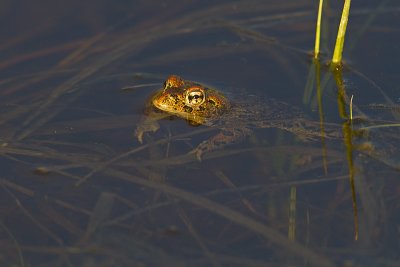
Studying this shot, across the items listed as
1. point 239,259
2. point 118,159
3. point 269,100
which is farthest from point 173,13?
point 239,259

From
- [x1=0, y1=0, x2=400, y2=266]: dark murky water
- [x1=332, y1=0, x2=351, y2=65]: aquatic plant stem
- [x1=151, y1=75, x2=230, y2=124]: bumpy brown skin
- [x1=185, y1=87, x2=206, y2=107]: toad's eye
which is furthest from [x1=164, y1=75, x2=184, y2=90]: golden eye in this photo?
[x1=332, y1=0, x2=351, y2=65]: aquatic plant stem

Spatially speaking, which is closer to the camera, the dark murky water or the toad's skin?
the dark murky water

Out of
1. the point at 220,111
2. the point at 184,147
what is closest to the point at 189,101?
the point at 220,111

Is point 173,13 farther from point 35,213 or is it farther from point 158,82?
point 35,213

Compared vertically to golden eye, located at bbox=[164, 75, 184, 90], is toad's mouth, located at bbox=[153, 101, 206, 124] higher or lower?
lower

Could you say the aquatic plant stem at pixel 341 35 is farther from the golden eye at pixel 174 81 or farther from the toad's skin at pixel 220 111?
the golden eye at pixel 174 81

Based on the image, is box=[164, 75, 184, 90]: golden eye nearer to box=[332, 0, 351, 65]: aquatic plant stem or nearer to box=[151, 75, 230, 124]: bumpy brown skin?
box=[151, 75, 230, 124]: bumpy brown skin

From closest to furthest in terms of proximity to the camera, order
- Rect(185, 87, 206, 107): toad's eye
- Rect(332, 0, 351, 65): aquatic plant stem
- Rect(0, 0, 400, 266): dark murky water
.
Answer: Rect(0, 0, 400, 266): dark murky water < Rect(332, 0, 351, 65): aquatic plant stem < Rect(185, 87, 206, 107): toad's eye

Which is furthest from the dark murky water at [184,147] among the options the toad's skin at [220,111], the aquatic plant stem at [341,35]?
the aquatic plant stem at [341,35]
